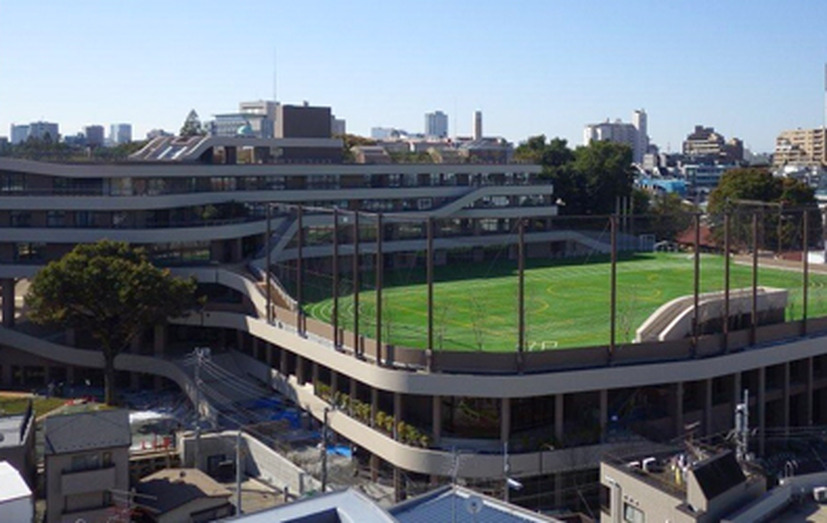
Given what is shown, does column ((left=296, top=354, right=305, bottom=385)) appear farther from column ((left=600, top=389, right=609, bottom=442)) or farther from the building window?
the building window

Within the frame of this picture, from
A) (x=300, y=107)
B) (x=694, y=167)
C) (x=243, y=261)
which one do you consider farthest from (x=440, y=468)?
(x=694, y=167)

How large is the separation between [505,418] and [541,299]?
17.5m

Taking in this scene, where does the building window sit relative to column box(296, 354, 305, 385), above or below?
below

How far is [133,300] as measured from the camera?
36188 mm

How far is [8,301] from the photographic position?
42.9 meters

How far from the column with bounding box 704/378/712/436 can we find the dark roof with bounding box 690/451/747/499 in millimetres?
10018

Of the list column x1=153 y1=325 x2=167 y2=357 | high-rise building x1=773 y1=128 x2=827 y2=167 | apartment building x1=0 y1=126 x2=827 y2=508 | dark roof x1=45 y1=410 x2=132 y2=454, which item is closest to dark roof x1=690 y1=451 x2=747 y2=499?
apartment building x1=0 y1=126 x2=827 y2=508

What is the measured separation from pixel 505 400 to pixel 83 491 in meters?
12.1

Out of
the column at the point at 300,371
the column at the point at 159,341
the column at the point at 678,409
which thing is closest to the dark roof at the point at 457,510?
the column at the point at 678,409

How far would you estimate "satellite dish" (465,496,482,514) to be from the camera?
12703 mm

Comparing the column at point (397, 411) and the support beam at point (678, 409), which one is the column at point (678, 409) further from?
the column at point (397, 411)

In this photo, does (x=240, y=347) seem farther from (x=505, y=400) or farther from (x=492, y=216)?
(x=492, y=216)

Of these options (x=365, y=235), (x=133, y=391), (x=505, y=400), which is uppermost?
(x=365, y=235)

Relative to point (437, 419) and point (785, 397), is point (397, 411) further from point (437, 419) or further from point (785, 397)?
Result: point (785, 397)
